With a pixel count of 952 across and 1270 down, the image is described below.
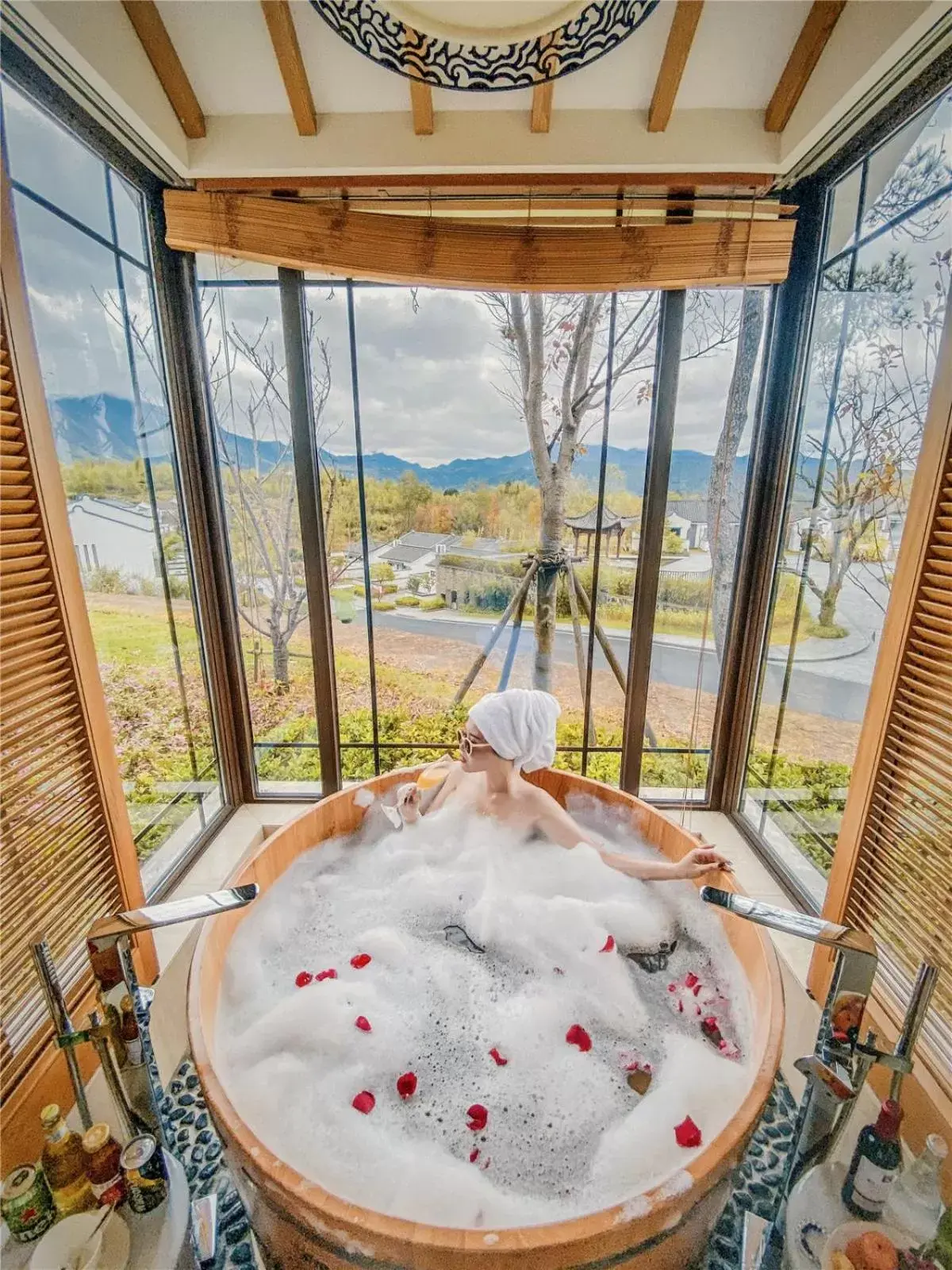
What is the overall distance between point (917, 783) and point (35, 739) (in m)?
2.04

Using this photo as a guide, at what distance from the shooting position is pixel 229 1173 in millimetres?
1173

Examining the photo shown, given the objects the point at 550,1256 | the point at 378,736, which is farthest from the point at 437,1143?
the point at 378,736

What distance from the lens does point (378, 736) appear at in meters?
2.55

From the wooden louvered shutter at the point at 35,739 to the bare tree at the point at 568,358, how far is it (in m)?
1.57

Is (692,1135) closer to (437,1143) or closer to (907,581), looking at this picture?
(437,1143)

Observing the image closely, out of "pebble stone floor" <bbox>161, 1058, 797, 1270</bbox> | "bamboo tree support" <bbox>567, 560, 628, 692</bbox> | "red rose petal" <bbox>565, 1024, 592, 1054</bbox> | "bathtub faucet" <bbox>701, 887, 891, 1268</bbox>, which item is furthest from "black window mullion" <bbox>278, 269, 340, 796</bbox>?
"bathtub faucet" <bbox>701, 887, 891, 1268</bbox>

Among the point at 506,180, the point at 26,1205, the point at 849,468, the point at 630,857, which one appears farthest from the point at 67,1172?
the point at 506,180

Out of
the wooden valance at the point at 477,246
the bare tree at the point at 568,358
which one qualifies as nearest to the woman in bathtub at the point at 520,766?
the bare tree at the point at 568,358

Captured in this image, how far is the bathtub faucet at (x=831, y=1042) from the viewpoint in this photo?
91cm

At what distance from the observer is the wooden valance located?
1.72m

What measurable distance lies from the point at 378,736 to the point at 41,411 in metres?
1.70

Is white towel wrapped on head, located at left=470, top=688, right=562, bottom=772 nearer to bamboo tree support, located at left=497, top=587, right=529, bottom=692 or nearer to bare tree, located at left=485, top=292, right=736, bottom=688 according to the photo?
bamboo tree support, located at left=497, top=587, right=529, bottom=692

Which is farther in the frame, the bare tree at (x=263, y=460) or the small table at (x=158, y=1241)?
the bare tree at (x=263, y=460)

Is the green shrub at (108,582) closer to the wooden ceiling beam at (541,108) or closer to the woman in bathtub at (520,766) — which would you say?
the woman in bathtub at (520,766)
